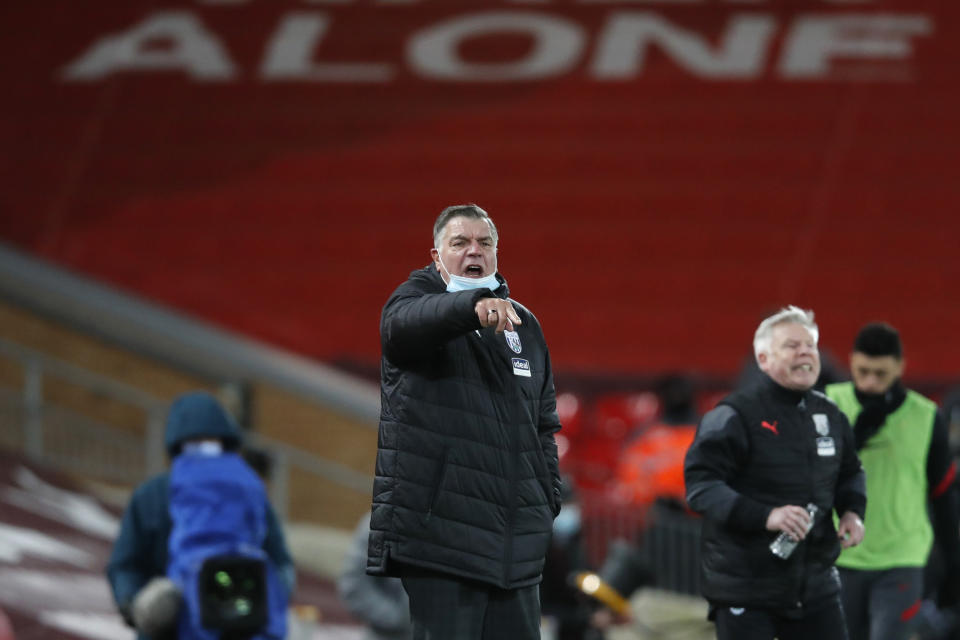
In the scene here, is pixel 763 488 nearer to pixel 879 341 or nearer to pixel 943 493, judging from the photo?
pixel 879 341

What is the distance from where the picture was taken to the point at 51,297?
11328 mm

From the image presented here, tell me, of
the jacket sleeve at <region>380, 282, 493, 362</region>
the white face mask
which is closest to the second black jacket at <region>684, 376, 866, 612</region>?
the white face mask

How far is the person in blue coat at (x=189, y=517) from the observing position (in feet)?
15.6

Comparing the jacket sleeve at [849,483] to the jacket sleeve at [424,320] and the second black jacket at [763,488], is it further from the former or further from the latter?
the jacket sleeve at [424,320]

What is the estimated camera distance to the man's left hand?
185 inches

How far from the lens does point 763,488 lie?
4.66 metres

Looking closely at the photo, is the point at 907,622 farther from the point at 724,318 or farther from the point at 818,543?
the point at 724,318

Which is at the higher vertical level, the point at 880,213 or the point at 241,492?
the point at 880,213

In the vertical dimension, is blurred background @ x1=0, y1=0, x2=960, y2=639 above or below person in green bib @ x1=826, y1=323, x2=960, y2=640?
above

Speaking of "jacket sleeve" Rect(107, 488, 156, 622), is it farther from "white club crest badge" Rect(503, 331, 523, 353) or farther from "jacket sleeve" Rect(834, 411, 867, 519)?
"jacket sleeve" Rect(834, 411, 867, 519)

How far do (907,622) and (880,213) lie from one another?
28.9ft

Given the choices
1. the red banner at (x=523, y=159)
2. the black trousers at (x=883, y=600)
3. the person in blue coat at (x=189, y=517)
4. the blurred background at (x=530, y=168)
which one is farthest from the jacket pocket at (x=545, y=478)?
the red banner at (x=523, y=159)

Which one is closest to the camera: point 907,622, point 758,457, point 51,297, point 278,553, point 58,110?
point 758,457

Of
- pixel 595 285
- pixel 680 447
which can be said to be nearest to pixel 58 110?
pixel 595 285
